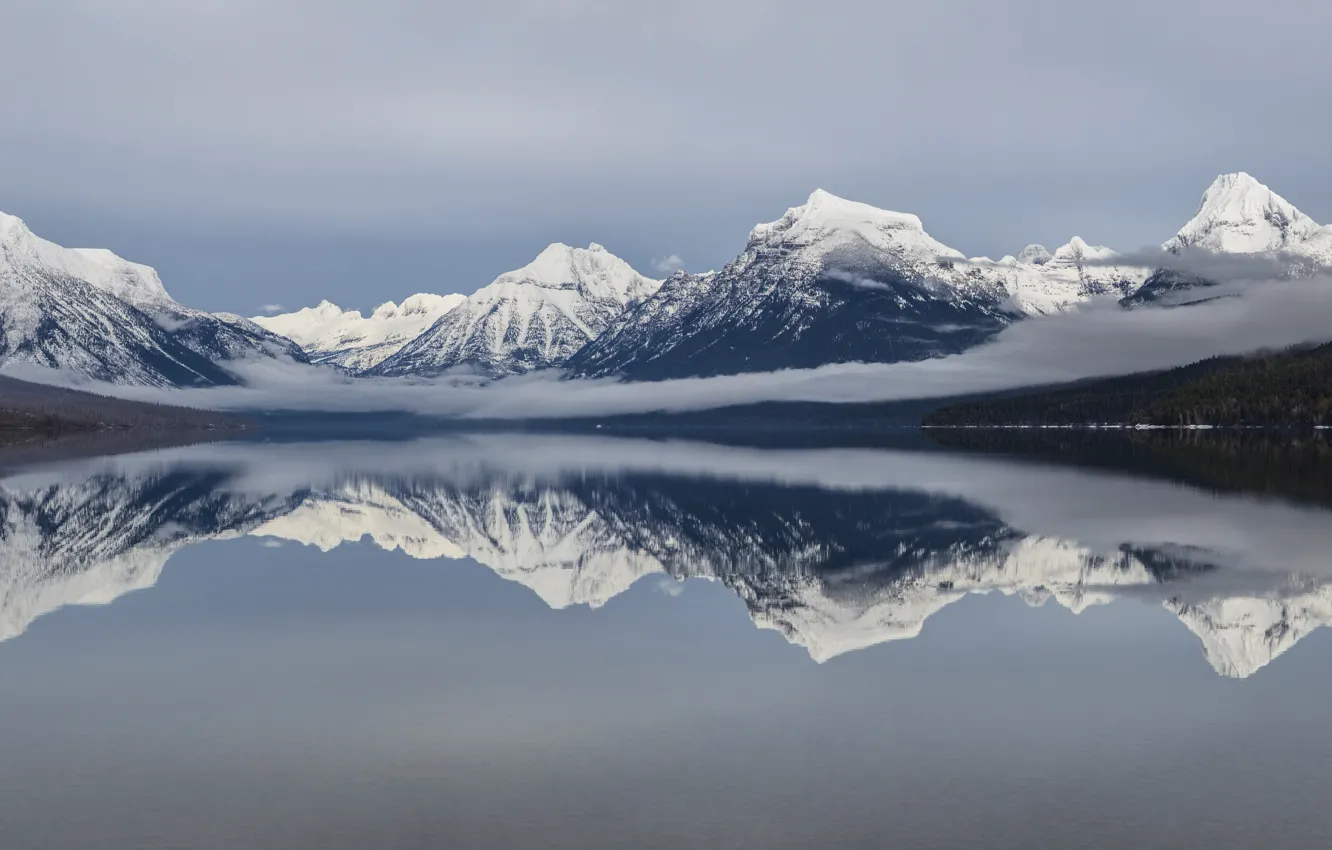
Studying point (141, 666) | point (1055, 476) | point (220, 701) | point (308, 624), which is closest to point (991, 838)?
point (220, 701)

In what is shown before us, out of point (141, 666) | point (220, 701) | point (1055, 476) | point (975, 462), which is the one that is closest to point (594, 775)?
point (220, 701)

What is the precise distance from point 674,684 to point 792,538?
130 feet

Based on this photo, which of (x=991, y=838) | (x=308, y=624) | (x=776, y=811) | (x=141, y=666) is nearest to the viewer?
(x=991, y=838)

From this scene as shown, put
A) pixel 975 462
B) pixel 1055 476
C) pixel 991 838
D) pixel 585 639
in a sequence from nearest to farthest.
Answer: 1. pixel 991 838
2. pixel 585 639
3. pixel 1055 476
4. pixel 975 462

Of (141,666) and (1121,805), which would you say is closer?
(1121,805)

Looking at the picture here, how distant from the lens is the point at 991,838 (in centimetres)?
2303

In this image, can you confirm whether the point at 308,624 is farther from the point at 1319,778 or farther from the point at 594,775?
the point at 1319,778

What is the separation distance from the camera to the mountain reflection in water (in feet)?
162

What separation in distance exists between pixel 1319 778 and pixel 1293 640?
16500 mm

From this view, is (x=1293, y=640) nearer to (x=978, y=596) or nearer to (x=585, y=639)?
(x=978, y=596)

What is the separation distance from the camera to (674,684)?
36281 millimetres

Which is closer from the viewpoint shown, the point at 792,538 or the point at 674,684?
the point at 674,684

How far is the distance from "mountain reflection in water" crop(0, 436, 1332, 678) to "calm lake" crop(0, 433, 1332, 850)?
0.42 metres

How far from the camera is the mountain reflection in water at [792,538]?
162ft
